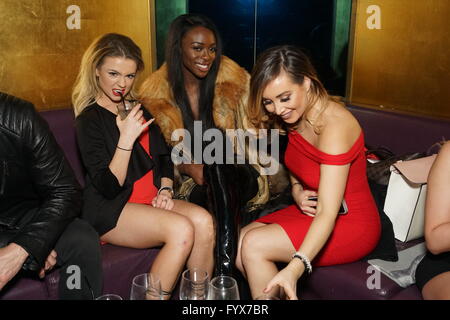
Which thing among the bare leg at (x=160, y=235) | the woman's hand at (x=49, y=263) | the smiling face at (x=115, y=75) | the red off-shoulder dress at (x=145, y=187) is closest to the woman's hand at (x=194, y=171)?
the red off-shoulder dress at (x=145, y=187)

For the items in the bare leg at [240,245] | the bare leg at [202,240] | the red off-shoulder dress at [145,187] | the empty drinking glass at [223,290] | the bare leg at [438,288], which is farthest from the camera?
the red off-shoulder dress at [145,187]

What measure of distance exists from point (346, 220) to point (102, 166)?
1.12 meters

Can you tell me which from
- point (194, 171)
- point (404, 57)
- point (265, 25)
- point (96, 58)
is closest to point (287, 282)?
point (194, 171)

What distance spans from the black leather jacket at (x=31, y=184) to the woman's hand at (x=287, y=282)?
3.08 ft

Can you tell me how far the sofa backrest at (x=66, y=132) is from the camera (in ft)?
8.57

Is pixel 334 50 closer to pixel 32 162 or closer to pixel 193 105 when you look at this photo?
pixel 193 105

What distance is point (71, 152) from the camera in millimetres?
2682

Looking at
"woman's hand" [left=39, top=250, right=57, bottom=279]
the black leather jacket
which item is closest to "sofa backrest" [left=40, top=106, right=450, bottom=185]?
the black leather jacket

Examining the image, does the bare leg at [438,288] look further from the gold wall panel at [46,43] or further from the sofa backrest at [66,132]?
the gold wall panel at [46,43]

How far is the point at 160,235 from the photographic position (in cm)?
211

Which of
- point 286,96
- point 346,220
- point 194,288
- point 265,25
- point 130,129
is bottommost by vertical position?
point 346,220

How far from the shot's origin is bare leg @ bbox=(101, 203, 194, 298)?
202 cm

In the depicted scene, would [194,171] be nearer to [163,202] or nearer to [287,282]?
[163,202]
